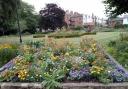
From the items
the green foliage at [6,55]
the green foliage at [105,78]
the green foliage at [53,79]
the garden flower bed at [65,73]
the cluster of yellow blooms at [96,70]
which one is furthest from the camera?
the green foliage at [6,55]

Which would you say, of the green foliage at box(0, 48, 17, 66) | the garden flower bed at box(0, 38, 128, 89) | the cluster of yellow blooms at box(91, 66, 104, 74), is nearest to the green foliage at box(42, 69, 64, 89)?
the garden flower bed at box(0, 38, 128, 89)

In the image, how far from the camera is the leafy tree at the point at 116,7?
20567mm

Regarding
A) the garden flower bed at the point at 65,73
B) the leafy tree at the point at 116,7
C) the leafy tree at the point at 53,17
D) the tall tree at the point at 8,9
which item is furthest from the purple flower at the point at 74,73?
the leafy tree at the point at 53,17

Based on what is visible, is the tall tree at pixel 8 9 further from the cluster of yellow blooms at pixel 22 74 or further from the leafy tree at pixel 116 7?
the cluster of yellow blooms at pixel 22 74

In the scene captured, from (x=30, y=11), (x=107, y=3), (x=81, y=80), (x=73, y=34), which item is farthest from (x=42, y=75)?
(x=30, y=11)

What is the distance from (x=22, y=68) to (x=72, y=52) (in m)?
3.32

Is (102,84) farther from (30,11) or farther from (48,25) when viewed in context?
(30,11)

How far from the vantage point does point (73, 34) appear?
40.8 metres

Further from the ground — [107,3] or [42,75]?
[107,3]

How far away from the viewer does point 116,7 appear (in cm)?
2150

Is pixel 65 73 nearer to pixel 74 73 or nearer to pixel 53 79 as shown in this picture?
pixel 74 73

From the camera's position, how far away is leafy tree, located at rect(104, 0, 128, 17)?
2057 centimetres

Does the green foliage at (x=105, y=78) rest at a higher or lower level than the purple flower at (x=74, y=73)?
lower

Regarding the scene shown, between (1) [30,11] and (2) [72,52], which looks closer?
(2) [72,52]
